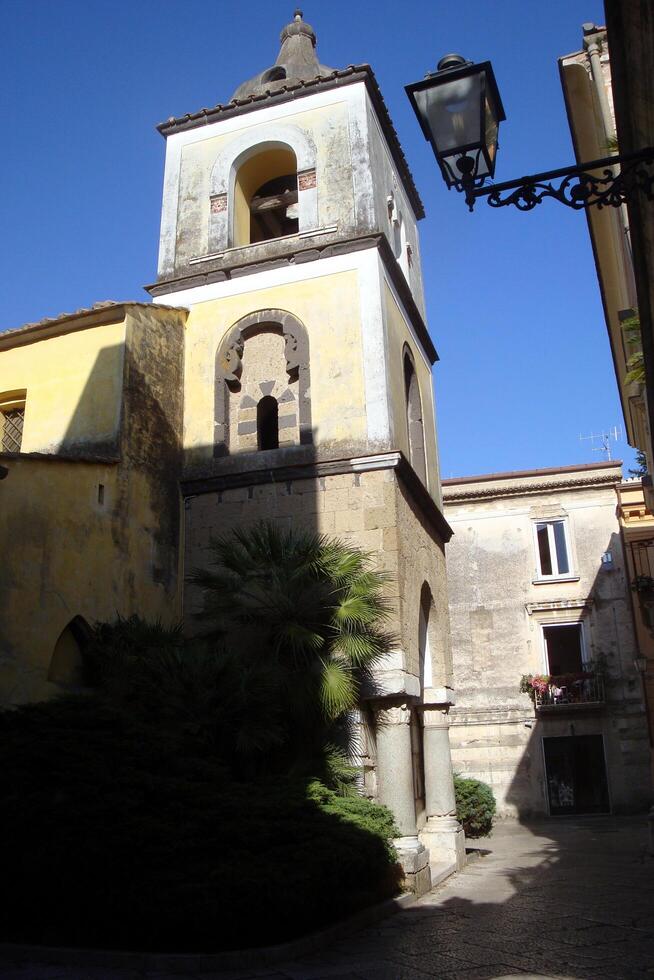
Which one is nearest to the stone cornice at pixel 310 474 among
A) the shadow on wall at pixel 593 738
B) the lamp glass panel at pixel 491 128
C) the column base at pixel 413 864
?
the column base at pixel 413 864

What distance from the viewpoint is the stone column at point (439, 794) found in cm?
1416

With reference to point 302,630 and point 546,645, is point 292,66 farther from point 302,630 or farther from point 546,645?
point 546,645

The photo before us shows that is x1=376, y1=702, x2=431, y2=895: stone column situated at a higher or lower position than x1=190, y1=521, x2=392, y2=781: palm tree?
lower

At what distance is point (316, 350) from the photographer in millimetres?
14633

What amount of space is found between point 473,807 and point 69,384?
1309cm

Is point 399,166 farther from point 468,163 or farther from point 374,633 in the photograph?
point 468,163

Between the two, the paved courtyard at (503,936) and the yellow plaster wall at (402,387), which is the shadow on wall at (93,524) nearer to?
the yellow plaster wall at (402,387)

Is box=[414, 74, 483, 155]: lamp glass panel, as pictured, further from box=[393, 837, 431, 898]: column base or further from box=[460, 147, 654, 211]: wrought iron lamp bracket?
box=[393, 837, 431, 898]: column base

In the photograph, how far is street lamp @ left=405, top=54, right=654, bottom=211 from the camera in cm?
539

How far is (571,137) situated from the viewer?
1511 cm

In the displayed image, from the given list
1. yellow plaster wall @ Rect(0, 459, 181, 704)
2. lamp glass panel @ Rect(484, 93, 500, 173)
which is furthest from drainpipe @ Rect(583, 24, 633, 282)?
yellow plaster wall @ Rect(0, 459, 181, 704)

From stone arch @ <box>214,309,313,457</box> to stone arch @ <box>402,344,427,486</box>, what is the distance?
7.95 ft

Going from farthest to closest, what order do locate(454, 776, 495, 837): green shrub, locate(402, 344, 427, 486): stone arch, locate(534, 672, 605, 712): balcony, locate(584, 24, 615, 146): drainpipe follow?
1. locate(534, 672, 605, 712): balcony
2. locate(454, 776, 495, 837): green shrub
3. locate(402, 344, 427, 486): stone arch
4. locate(584, 24, 615, 146): drainpipe

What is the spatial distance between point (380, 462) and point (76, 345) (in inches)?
208
